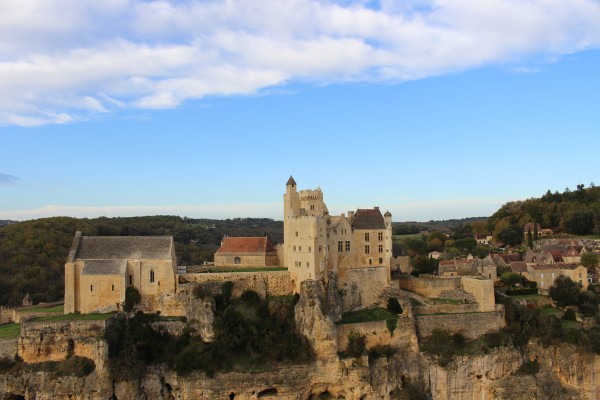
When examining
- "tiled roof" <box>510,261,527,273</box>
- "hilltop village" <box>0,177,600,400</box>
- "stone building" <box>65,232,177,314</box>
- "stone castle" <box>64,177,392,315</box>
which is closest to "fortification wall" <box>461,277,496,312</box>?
"hilltop village" <box>0,177,600,400</box>

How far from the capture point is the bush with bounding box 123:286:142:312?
31500 mm

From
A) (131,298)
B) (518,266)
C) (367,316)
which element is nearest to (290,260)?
(367,316)

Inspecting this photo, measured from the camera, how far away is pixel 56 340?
2955cm

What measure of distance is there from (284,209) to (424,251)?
26885mm

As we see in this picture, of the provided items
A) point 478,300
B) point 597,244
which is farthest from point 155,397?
point 597,244

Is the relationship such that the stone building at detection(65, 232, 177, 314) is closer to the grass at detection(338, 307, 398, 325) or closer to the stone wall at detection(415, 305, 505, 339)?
the grass at detection(338, 307, 398, 325)

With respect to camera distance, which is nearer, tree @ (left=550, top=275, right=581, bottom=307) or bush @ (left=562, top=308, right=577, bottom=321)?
bush @ (left=562, top=308, right=577, bottom=321)

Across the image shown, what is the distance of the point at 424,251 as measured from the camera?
58.2m

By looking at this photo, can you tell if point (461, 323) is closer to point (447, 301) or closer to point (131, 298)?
point (447, 301)

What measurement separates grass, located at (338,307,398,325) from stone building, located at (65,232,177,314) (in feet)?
31.8

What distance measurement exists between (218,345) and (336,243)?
31.2 feet

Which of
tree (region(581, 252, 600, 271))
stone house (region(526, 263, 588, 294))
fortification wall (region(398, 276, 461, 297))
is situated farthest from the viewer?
tree (region(581, 252, 600, 271))

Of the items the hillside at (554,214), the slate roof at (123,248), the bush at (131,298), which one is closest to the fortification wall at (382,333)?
the slate roof at (123,248)

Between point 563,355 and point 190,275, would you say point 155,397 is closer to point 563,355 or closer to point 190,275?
point 190,275
